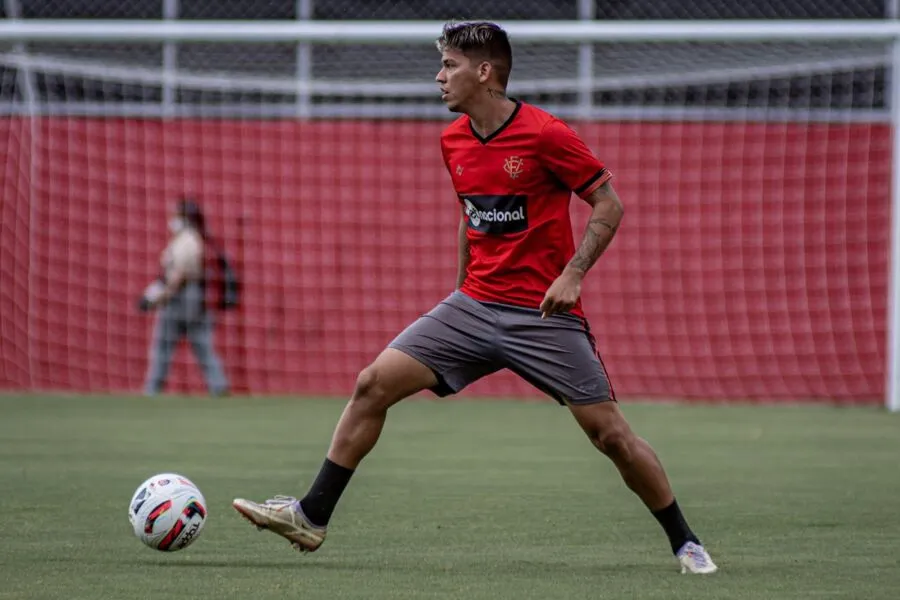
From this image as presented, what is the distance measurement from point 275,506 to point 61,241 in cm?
1177

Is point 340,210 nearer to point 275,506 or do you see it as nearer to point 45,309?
point 45,309

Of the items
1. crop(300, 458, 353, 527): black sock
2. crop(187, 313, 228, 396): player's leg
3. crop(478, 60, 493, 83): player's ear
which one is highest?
crop(478, 60, 493, 83): player's ear

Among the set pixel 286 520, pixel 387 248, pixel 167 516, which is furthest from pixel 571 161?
pixel 387 248

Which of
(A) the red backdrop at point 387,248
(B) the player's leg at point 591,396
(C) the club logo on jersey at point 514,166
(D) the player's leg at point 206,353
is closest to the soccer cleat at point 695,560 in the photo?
(B) the player's leg at point 591,396

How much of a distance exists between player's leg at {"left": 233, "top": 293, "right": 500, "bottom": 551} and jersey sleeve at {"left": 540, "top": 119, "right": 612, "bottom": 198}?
605mm

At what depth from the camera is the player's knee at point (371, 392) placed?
6.17m

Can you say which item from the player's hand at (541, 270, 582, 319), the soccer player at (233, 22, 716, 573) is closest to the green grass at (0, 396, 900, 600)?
the soccer player at (233, 22, 716, 573)

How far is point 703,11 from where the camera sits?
56.4ft

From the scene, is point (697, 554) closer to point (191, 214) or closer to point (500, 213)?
point (500, 213)

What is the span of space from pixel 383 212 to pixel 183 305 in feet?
8.15

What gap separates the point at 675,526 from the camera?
19.9ft

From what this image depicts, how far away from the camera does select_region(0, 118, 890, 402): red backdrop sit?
56.1 feet

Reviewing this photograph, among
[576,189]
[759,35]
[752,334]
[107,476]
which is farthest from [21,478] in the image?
[752,334]

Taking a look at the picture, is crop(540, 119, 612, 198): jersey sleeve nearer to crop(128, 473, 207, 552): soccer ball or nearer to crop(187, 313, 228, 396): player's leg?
crop(128, 473, 207, 552): soccer ball
